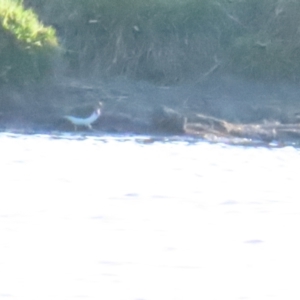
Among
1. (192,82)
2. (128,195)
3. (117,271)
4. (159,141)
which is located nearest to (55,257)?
(117,271)

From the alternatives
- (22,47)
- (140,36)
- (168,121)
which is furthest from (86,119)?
(140,36)

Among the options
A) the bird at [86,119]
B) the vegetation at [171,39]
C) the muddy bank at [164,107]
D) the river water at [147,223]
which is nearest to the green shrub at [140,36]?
the vegetation at [171,39]

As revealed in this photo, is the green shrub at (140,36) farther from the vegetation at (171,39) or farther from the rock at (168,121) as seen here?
the rock at (168,121)

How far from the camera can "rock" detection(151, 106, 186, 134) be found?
823 inches

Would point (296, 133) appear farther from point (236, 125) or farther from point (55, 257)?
point (55, 257)

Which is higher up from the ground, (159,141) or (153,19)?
(153,19)

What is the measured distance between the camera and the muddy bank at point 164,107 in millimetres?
21109

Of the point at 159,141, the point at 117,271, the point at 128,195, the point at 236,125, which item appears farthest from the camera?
the point at 236,125

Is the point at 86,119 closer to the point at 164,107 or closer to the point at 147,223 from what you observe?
the point at 164,107

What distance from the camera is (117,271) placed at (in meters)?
10.2

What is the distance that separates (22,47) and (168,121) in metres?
2.82

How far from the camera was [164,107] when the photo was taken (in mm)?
21797

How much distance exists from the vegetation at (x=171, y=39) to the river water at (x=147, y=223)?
5550 millimetres

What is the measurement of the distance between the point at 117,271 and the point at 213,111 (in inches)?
490
